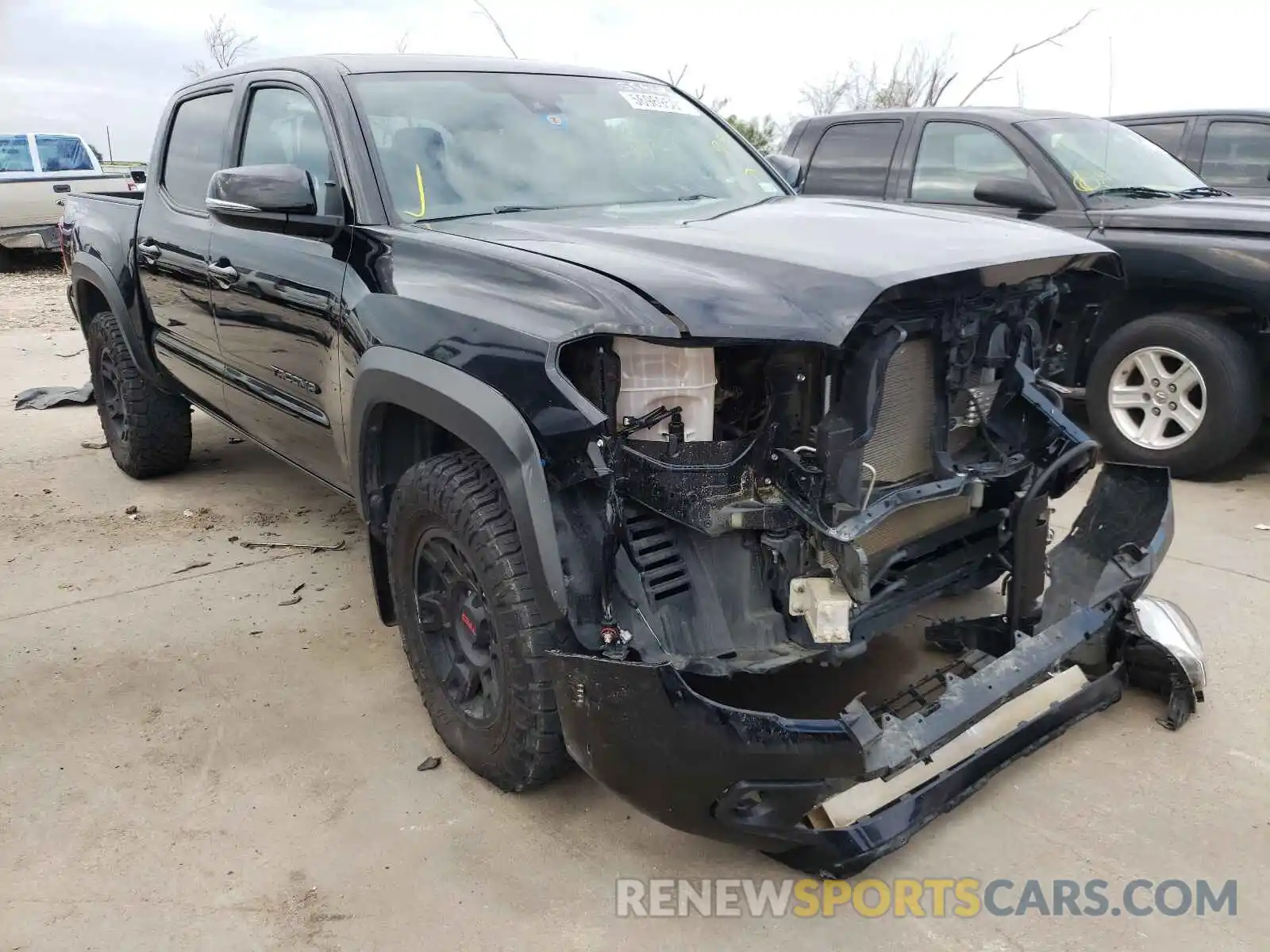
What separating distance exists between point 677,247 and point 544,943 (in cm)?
165

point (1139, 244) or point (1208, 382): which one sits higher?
point (1139, 244)

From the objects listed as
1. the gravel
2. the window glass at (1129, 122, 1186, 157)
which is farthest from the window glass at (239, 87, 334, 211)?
the gravel

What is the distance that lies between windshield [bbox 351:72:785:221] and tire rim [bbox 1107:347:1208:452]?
8.25 ft

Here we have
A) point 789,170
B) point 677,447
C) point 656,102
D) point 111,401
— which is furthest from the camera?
point 111,401

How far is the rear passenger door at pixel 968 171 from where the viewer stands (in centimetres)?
547

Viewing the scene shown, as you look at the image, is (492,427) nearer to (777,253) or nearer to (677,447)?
(677,447)

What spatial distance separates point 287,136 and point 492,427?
1963 millimetres

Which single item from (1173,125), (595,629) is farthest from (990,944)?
(1173,125)

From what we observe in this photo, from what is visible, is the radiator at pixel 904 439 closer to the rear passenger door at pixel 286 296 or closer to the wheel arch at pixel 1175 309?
the rear passenger door at pixel 286 296

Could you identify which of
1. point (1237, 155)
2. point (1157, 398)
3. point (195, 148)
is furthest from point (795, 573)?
point (1237, 155)

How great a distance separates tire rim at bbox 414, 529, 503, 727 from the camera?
2.67 m

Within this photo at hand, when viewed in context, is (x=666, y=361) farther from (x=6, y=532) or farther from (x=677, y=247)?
(x=6, y=532)

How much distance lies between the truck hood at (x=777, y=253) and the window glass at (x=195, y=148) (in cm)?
176

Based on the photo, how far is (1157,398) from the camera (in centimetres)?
522
